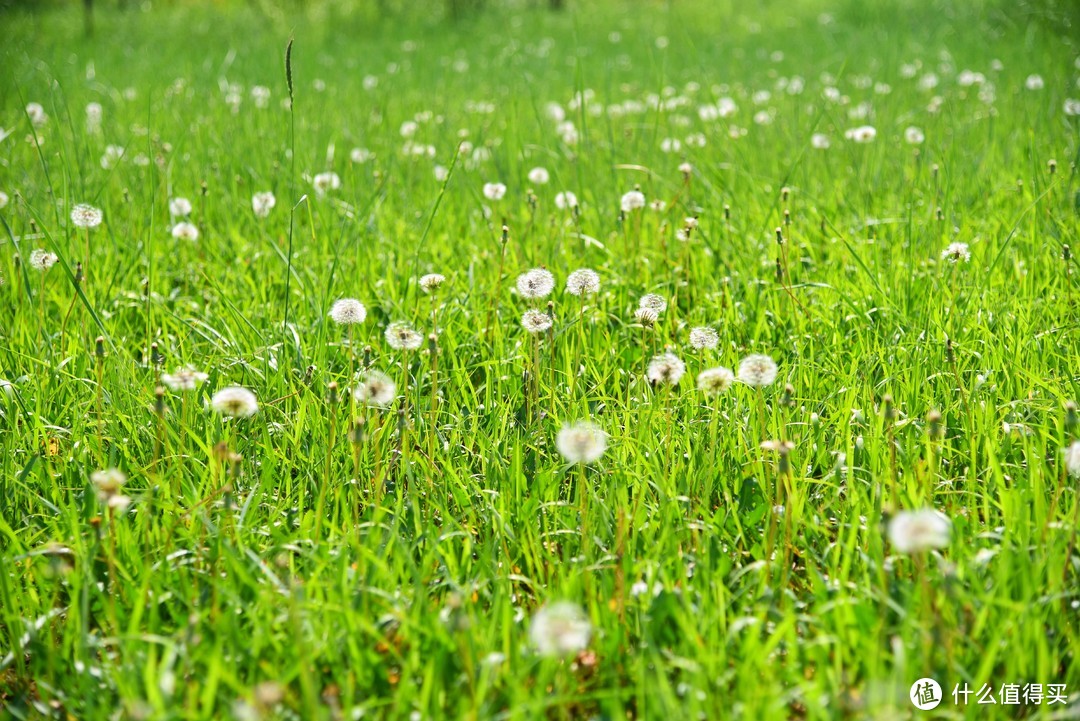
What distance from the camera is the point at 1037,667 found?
4.15 ft

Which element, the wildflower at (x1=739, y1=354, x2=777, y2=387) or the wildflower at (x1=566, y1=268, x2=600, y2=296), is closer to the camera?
the wildflower at (x1=739, y1=354, x2=777, y2=387)

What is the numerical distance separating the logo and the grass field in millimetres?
17

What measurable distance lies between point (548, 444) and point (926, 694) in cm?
92

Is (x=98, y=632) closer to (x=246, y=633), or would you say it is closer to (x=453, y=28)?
(x=246, y=633)

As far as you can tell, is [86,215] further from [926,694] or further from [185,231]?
[926,694]

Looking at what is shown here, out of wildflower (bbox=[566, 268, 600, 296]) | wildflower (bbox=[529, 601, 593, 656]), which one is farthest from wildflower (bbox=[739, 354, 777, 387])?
wildflower (bbox=[529, 601, 593, 656])

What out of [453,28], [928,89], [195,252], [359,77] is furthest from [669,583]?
[453,28]

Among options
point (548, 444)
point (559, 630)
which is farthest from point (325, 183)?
point (559, 630)

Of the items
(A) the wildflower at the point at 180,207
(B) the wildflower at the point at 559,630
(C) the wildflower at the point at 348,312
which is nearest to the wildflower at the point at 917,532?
(B) the wildflower at the point at 559,630

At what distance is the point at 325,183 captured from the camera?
3.43 metres

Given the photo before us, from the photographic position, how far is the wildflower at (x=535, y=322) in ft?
6.26

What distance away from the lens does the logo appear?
1194mm

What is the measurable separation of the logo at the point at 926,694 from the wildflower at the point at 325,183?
263 centimetres

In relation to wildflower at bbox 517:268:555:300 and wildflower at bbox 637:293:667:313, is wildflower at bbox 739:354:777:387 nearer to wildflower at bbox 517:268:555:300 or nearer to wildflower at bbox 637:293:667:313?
wildflower at bbox 637:293:667:313
